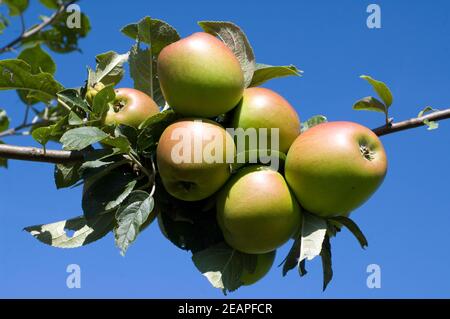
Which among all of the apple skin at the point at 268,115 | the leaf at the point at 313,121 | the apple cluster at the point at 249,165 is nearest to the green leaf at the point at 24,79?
the apple cluster at the point at 249,165

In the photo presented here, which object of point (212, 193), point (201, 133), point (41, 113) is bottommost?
point (41, 113)

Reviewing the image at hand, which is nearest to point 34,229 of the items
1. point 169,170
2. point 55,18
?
point 169,170

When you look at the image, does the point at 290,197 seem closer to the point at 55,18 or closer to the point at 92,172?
the point at 92,172

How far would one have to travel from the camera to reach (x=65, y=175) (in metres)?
1.15

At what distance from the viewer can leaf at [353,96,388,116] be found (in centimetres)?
109

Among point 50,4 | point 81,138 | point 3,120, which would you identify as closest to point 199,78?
point 81,138

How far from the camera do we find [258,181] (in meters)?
1.00

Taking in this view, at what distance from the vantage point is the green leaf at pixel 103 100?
101cm

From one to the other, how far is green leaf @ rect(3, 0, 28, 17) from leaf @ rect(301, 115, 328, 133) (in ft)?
6.26

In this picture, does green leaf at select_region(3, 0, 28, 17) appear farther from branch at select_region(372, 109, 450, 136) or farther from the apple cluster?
branch at select_region(372, 109, 450, 136)

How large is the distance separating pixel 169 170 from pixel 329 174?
0.27 metres

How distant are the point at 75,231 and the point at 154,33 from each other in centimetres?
41

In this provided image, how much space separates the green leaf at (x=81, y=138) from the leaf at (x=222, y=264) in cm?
27

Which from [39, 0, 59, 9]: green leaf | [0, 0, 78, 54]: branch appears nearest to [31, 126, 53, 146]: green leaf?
[0, 0, 78, 54]: branch
